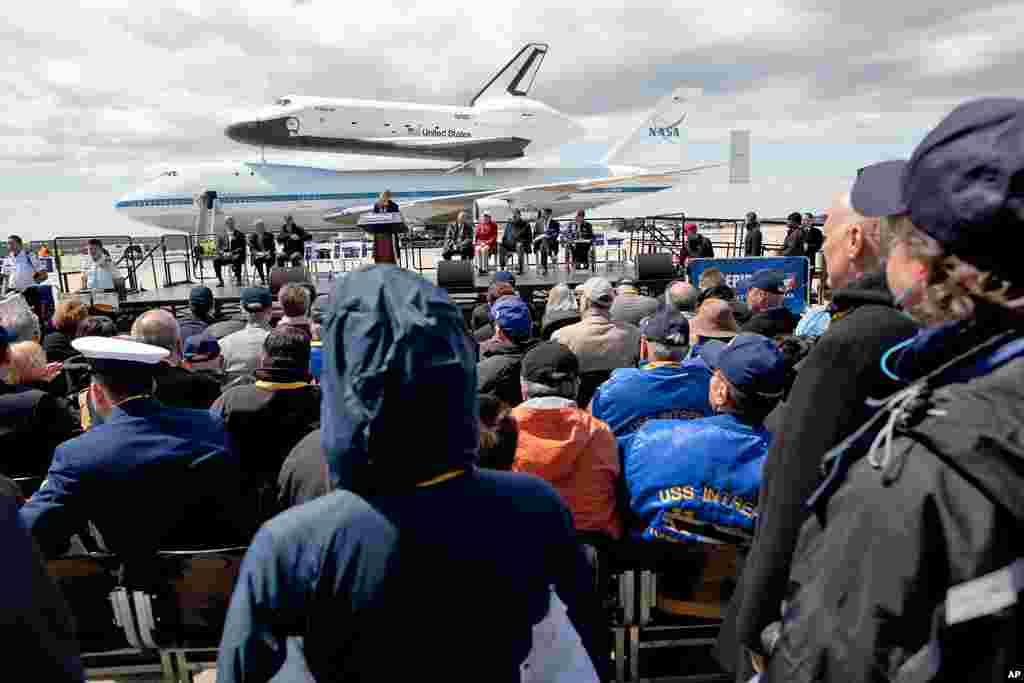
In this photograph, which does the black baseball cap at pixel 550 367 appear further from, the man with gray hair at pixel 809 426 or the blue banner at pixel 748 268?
the blue banner at pixel 748 268

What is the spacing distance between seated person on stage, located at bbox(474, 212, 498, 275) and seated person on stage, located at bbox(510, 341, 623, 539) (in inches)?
455

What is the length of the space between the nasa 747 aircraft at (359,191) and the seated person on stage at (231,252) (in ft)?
33.4

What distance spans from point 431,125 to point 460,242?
64.5 ft

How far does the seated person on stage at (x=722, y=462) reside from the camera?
241 centimetres

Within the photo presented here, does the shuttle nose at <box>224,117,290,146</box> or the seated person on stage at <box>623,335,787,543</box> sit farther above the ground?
the shuttle nose at <box>224,117,290,146</box>

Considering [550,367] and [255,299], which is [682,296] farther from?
[255,299]

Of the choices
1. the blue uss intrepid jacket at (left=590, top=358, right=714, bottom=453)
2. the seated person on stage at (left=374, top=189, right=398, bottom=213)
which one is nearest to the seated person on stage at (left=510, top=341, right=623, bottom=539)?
the blue uss intrepid jacket at (left=590, top=358, right=714, bottom=453)

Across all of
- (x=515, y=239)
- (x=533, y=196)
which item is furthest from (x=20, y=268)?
(x=533, y=196)

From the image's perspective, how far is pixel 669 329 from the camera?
133 inches

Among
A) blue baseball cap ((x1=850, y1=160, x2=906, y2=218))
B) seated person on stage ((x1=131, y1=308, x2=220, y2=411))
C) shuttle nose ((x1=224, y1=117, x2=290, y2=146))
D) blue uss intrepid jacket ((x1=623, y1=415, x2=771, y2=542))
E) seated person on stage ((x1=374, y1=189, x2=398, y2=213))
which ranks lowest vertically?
blue uss intrepid jacket ((x1=623, y1=415, x2=771, y2=542))

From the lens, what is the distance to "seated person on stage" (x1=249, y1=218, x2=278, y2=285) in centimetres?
1371

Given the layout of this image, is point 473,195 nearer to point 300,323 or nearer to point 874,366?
point 300,323

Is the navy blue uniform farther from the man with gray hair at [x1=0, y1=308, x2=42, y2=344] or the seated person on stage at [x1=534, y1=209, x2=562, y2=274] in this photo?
the seated person on stage at [x1=534, y1=209, x2=562, y2=274]

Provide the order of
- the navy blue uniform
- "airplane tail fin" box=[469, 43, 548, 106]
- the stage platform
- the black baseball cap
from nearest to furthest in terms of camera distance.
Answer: the navy blue uniform, the black baseball cap, the stage platform, "airplane tail fin" box=[469, 43, 548, 106]
